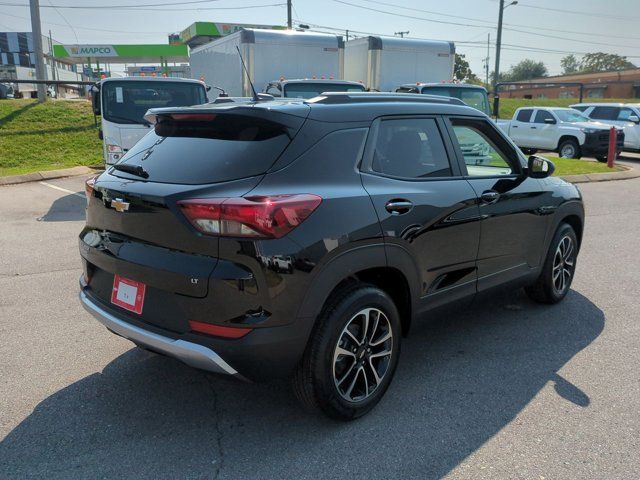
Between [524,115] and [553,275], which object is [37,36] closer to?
[524,115]

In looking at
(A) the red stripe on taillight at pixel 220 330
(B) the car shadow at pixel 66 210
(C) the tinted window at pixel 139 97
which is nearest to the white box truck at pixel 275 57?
(C) the tinted window at pixel 139 97

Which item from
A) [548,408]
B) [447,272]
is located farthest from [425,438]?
[447,272]

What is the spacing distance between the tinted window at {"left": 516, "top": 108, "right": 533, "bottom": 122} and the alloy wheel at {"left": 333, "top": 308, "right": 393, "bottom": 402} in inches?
708

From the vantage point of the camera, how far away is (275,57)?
13.1 m

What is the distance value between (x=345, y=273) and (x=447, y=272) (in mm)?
1024

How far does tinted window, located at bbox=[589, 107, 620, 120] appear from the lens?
795 inches

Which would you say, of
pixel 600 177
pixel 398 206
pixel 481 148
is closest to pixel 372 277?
pixel 398 206

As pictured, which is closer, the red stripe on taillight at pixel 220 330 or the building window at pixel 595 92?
the red stripe on taillight at pixel 220 330

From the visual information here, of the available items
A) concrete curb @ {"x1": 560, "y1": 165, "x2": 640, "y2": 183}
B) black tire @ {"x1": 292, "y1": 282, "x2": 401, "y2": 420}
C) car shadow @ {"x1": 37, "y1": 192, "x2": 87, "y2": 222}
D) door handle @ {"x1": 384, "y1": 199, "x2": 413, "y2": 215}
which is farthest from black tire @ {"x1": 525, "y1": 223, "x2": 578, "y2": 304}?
concrete curb @ {"x1": 560, "y1": 165, "x2": 640, "y2": 183}

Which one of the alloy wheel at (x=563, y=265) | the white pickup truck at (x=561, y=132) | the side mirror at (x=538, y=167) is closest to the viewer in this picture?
the side mirror at (x=538, y=167)

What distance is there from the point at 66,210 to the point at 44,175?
4.27 meters

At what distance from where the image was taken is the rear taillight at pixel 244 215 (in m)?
2.64

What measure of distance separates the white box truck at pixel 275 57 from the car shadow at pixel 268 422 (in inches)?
395

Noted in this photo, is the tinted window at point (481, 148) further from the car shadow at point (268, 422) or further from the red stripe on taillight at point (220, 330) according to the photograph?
the red stripe on taillight at point (220, 330)
